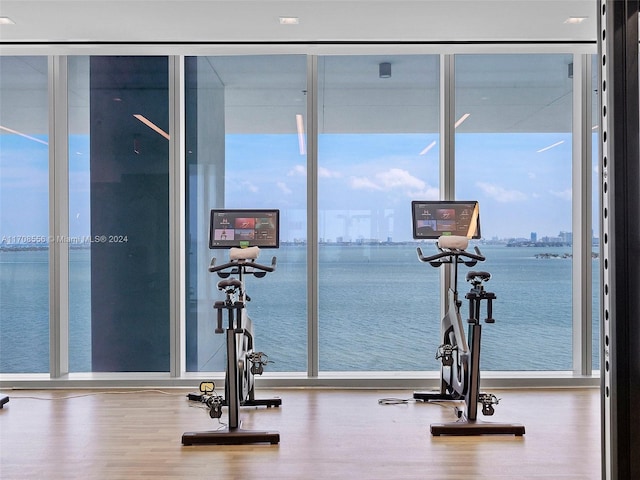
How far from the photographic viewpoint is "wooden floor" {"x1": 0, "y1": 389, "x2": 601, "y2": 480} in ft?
9.82

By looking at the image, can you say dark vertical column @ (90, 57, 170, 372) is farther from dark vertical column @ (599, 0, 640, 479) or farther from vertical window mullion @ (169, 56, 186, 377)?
dark vertical column @ (599, 0, 640, 479)

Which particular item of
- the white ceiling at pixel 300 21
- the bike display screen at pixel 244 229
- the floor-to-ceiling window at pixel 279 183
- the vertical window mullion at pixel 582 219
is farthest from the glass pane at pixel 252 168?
the vertical window mullion at pixel 582 219

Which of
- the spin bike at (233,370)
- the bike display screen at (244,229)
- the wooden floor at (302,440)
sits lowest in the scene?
the wooden floor at (302,440)

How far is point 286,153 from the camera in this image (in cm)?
486

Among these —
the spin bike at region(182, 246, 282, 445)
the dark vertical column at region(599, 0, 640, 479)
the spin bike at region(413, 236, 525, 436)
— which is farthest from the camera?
the spin bike at region(413, 236, 525, 436)

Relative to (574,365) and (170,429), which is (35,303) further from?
(574,365)

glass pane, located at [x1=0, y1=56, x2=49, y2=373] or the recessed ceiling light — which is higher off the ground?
the recessed ceiling light

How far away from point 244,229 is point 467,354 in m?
1.83

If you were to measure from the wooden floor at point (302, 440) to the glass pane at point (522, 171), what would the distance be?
0.77 m

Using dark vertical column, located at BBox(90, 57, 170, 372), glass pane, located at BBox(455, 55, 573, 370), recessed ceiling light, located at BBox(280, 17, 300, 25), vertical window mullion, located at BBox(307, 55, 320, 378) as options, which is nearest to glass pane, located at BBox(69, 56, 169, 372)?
dark vertical column, located at BBox(90, 57, 170, 372)

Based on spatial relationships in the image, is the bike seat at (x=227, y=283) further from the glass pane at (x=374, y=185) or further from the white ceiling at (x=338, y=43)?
the white ceiling at (x=338, y=43)

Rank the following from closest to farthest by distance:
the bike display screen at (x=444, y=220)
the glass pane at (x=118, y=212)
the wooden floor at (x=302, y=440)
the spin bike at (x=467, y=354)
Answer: the wooden floor at (x=302, y=440) → the spin bike at (x=467, y=354) → the bike display screen at (x=444, y=220) → the glass pane at (x=118, y=212)

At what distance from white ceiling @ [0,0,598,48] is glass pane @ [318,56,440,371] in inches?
21.1

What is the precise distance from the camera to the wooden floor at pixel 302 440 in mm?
2994
